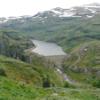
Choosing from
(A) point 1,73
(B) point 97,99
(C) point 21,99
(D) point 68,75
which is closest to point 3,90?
(C) point 21,99

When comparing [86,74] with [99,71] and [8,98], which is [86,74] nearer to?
[99,71]

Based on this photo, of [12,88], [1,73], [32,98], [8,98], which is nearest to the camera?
[8,98]

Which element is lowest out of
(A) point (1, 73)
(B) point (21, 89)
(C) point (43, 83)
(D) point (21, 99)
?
(C) point (43, 83)

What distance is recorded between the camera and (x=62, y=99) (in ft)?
67.9

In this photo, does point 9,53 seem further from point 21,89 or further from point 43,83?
point 21,89

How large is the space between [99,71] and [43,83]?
426 feet

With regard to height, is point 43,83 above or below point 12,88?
below

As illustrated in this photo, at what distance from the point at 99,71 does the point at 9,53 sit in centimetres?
5008

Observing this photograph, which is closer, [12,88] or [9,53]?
[12,88]

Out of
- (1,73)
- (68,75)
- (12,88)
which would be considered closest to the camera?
(12,88)

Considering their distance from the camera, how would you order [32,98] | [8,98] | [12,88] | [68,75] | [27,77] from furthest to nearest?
[68,75]
[27,77]
[12,88]
[32,98]
[8,98]

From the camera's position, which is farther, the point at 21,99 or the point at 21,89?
the point at 21,89

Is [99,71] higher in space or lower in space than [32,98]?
lower

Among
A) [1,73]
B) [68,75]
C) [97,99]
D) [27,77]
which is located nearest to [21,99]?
[97,99]
